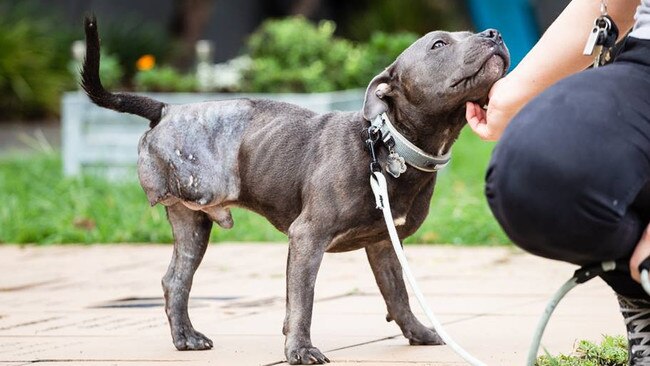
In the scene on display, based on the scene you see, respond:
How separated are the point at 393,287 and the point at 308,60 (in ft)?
24.5

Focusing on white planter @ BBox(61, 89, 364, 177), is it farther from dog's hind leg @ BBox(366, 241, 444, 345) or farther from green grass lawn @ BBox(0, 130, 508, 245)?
dog's hind leg @ BBox(366, 241, 444, 345)

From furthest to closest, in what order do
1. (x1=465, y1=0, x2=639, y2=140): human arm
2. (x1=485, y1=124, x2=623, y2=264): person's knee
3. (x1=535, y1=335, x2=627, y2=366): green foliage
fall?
(x1=535, y1=335, x2=627, y2=366): green foliage, (x1=465, y1=0, x2=639, y2=140): human arm, (x1=485, y1=124, x2=623, y2=264): person's knee

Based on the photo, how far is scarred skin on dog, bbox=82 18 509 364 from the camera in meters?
3.62

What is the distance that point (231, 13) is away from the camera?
A: 69.0ft

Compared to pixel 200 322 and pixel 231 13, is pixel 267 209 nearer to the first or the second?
pixel 200 322

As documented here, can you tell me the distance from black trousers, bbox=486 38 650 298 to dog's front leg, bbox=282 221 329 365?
107 centimetres

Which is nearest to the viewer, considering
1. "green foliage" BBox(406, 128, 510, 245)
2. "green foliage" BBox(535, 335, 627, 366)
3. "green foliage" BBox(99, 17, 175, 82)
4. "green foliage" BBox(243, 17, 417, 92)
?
"green foliage" BBox(535, 335, 627, 366)

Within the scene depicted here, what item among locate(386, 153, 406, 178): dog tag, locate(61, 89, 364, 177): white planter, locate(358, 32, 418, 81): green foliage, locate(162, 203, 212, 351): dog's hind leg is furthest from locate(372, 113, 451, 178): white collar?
locate(358, 32, 418, 81): green foliage

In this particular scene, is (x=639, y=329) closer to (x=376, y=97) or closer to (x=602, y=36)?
(x=602, y=36)

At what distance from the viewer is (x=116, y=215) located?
7.98m

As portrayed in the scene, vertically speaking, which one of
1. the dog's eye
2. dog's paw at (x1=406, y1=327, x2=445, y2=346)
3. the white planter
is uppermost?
the dog's eye

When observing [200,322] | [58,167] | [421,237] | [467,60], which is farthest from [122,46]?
[467,60]

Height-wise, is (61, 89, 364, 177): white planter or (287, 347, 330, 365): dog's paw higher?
(287, 347, 330, 365): dog's paw

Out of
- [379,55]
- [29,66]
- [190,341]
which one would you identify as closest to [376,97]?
[190,341]
